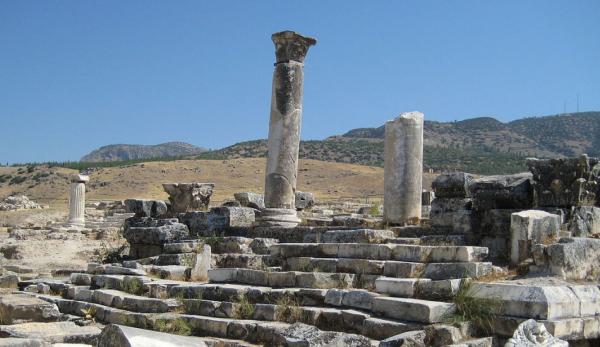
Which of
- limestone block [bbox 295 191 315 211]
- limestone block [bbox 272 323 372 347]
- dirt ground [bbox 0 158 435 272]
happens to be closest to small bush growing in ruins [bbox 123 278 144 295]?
limestone block [bbox 272 323 372 347]

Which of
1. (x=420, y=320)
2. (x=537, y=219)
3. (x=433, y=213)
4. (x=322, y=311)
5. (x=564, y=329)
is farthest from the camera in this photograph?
(x=433, y=213)

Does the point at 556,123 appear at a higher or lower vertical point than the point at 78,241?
higher

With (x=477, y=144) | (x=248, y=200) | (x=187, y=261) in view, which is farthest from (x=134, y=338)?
(x=477, y=144)

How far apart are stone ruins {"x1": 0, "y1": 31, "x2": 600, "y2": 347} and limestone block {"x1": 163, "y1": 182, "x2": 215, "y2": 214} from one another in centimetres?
142

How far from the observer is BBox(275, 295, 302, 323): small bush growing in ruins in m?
8.22

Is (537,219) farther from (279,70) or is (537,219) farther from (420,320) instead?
(279,70)

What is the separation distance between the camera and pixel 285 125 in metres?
14.6

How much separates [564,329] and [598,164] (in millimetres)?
3848

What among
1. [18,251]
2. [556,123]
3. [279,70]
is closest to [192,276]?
[279,70]

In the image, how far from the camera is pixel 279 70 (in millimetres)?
14836

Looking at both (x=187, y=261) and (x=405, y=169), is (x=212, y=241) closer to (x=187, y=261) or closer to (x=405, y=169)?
(x=187, y=261)

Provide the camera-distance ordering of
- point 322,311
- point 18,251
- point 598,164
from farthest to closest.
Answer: point 18,251
point 598,164
point 322,311

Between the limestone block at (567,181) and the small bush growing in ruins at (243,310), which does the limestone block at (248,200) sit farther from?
the limestone block at (567,181)

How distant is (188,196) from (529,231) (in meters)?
9.50
